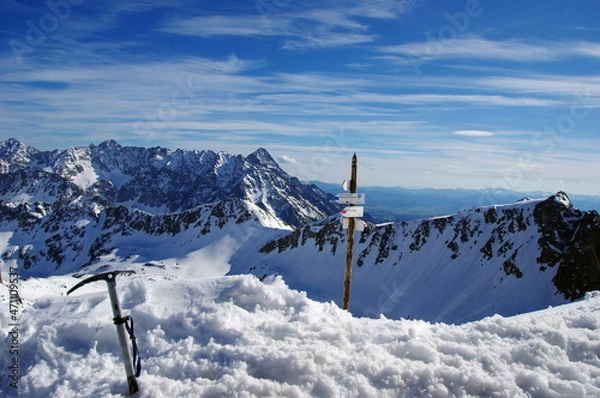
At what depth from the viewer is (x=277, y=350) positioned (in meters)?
6.75

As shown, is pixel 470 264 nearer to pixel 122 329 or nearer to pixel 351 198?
pixel 351 198

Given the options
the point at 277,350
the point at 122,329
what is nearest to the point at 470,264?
the point at 277,350

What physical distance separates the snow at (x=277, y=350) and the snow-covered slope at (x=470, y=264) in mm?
63823

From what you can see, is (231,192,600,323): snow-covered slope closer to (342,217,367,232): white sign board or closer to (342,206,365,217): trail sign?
(342,217,367,232): white sign board

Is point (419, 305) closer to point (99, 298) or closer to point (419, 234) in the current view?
point (419, 234)

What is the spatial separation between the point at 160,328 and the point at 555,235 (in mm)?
78694

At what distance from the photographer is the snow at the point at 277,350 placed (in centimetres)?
623

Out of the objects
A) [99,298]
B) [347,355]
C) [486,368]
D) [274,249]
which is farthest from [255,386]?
[274,249]

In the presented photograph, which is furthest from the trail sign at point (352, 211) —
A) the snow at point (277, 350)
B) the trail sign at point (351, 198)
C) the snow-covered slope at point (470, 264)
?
the snow-covered slope at point (470, 264)

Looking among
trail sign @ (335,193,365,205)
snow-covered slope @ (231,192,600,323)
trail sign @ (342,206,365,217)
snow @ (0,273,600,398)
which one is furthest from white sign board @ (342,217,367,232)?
snow-covered slope @ (231,192,600,323)

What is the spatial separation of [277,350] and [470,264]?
8063 centimetres

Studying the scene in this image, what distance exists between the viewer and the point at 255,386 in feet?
19.7

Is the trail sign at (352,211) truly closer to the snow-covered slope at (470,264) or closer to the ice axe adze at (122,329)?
the ice axe adze at (122,329)

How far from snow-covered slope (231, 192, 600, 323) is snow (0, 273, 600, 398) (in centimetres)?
6382
